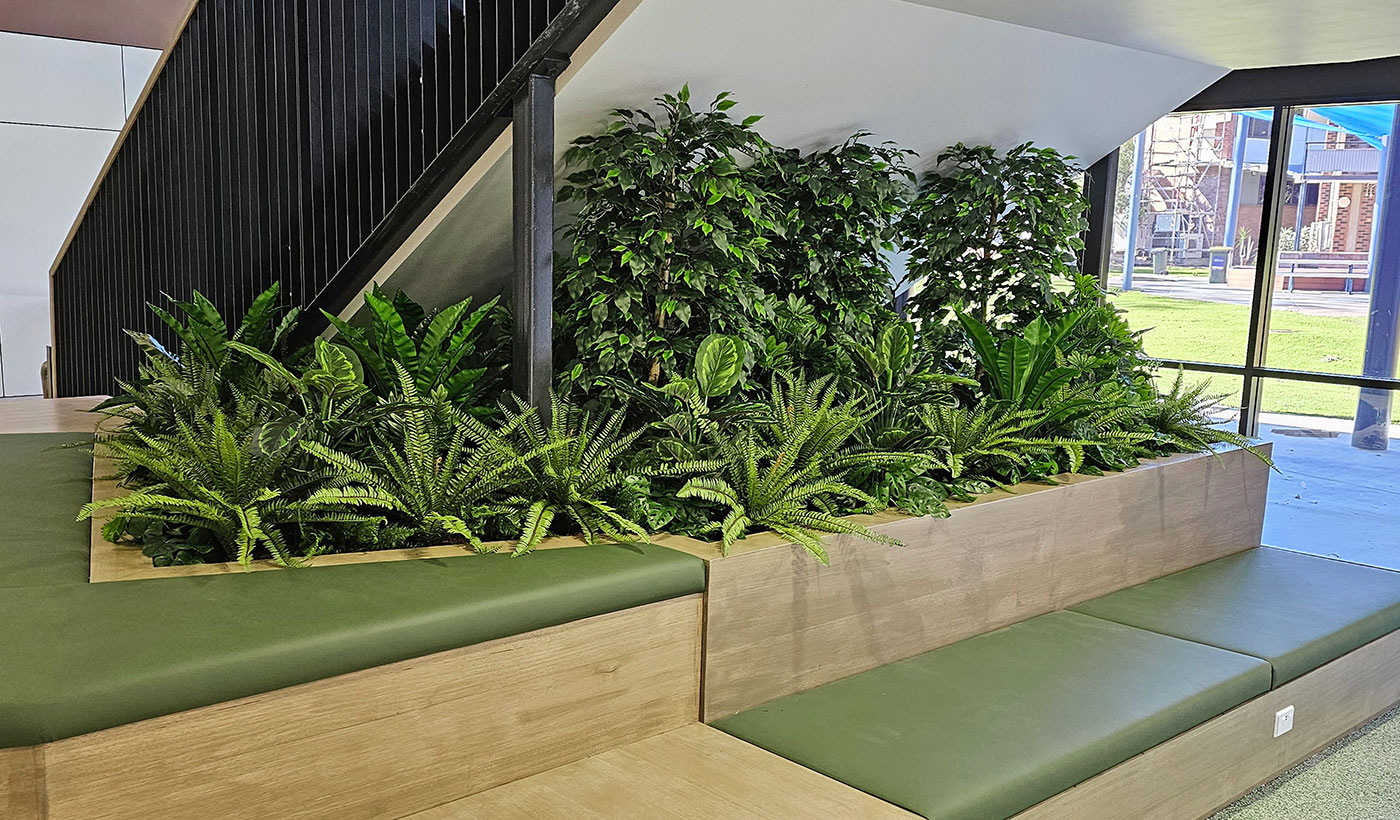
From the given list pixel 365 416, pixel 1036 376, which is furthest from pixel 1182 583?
pixel 365 416

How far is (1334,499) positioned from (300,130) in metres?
4.49

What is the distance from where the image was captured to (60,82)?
6922mm

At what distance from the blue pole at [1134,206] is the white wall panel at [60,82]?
630 centimetres

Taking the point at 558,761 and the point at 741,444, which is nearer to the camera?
the point at 558,761

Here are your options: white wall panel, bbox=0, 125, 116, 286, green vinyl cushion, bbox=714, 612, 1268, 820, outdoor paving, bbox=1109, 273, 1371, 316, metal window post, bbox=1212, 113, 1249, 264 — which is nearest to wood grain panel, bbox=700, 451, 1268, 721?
green vinyl cushion, bbox=714, 612, 1268, 820

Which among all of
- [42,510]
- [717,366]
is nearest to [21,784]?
[42,510]

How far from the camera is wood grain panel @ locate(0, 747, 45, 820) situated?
4.88ft

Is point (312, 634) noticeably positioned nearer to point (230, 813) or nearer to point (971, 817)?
point (230, 813)

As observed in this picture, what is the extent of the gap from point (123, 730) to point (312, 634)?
29 centimetres

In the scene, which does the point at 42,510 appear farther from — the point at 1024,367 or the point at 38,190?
the point at 38,190

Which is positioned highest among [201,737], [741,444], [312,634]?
[741,444]

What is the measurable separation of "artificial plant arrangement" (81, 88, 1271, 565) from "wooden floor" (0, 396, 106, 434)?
2.18 feet

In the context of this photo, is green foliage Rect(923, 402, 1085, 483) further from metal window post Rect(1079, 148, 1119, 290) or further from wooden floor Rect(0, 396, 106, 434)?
wooden floor Rect(0, 396, 106, 434)

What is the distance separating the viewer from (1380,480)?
181 inches
